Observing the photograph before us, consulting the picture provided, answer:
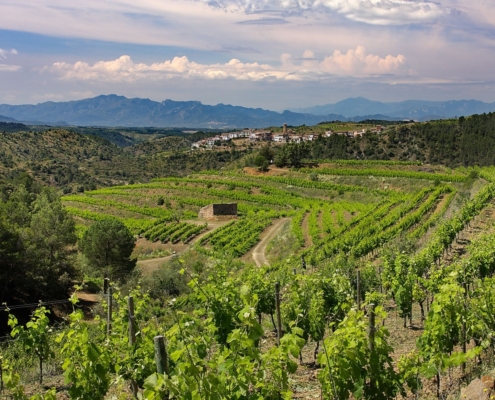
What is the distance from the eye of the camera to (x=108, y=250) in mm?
26406

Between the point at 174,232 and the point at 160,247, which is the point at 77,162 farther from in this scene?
→ the point at 160,247

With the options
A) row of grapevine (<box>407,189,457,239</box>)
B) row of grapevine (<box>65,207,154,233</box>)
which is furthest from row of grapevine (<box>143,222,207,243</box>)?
row of grapevine (<box>407,189,457,239</box>)

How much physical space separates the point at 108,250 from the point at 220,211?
76.9 feet

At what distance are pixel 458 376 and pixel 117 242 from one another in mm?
22434

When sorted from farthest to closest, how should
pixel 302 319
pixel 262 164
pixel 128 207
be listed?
pixel 262 164 < pixel 128 207 < pixel 302 319

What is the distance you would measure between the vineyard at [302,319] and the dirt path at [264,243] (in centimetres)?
60

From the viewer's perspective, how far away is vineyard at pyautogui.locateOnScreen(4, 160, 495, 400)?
472cm

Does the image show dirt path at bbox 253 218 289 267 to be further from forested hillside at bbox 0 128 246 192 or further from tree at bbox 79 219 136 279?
forested hillside at bbox 0 128 246 192

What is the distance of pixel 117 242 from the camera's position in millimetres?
26562

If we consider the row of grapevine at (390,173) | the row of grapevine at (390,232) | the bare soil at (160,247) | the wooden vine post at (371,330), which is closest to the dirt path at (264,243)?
the bare soil at (160,247)

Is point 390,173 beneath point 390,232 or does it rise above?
above

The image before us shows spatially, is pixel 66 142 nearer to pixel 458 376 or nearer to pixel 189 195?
pixel 189 195

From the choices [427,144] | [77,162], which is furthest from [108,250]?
[77,162]

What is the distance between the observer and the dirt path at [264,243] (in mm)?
31650
